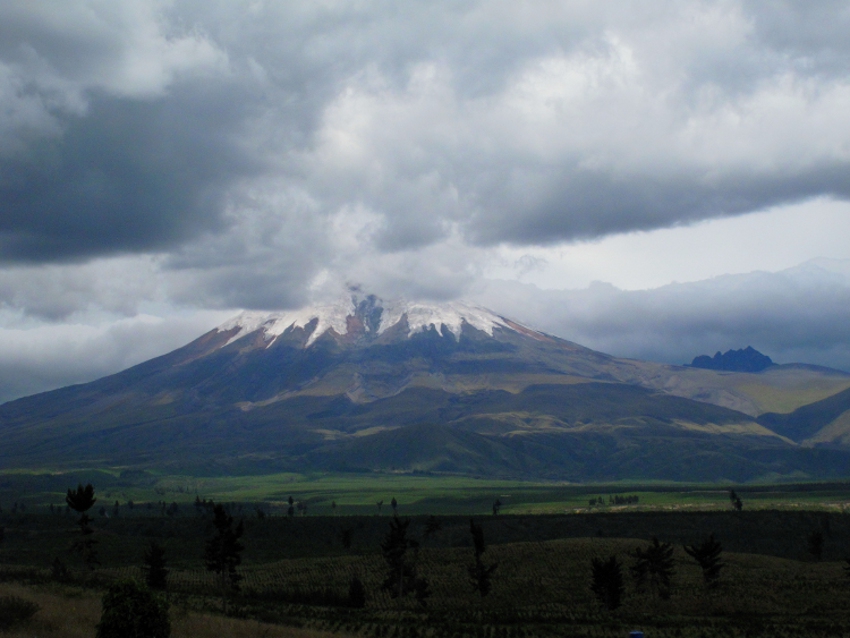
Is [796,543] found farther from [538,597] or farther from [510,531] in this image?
[538,597]

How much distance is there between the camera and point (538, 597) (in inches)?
3533

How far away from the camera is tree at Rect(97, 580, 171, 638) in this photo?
3100 cm

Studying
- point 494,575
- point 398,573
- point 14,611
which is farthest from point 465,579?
point 14,611

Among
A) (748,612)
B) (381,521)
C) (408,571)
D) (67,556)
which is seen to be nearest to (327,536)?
(381,521)

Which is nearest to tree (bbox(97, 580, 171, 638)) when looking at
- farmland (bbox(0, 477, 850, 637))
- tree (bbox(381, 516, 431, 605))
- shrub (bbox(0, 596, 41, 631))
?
shrub (bbox(0, 596, 41, 631))

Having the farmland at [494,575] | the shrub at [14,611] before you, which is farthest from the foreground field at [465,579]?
the shrub at [14,611]

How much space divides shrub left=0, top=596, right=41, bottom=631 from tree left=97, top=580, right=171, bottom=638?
6.87 meters

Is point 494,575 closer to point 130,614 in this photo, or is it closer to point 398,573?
point 398,573

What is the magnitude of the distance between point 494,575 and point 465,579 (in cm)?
473

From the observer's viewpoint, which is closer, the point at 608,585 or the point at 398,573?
the point at 608,585

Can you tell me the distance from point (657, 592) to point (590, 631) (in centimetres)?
3511

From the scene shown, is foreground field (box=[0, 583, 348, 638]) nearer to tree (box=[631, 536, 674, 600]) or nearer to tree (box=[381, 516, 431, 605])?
tree (box=[381, 516, 431, 605])

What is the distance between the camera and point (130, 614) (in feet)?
102

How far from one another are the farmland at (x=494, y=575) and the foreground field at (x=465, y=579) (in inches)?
10.3
